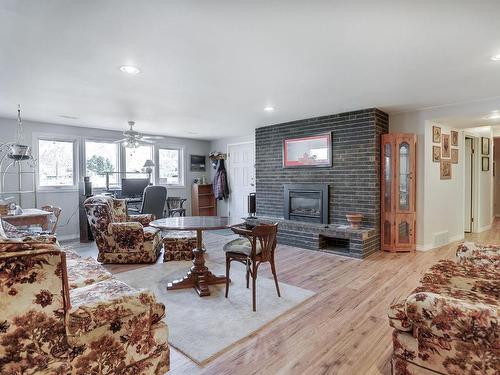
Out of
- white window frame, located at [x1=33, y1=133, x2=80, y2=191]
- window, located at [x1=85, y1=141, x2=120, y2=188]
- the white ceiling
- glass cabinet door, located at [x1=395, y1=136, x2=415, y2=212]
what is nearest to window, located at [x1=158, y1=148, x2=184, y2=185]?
window, located at [x1=85, y1=141, x2=120, y2=188]

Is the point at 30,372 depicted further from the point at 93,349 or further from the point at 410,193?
the point at 410,193

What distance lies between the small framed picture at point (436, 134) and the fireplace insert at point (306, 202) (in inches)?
73.2

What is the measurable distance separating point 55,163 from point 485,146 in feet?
29.0

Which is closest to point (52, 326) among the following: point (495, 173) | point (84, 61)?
→ point (84, 61)

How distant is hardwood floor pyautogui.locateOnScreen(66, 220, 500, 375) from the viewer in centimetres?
185

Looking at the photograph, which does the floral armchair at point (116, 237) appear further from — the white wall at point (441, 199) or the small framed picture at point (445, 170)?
the small framed picture at point (445, 170)

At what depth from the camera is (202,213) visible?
311 inches

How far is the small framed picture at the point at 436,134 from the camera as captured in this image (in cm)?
471

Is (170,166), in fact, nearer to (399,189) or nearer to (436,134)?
(399,189)

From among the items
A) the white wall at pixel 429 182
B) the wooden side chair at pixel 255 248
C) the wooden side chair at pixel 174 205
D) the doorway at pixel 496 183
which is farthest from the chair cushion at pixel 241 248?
the doorway at pixel 496 183

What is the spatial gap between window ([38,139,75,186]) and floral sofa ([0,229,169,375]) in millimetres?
4951

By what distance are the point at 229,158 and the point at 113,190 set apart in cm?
298

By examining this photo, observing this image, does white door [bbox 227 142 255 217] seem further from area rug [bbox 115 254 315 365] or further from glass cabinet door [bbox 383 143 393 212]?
area rug [bbox 115 254 315 365]

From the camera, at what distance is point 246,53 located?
8.11 ft
